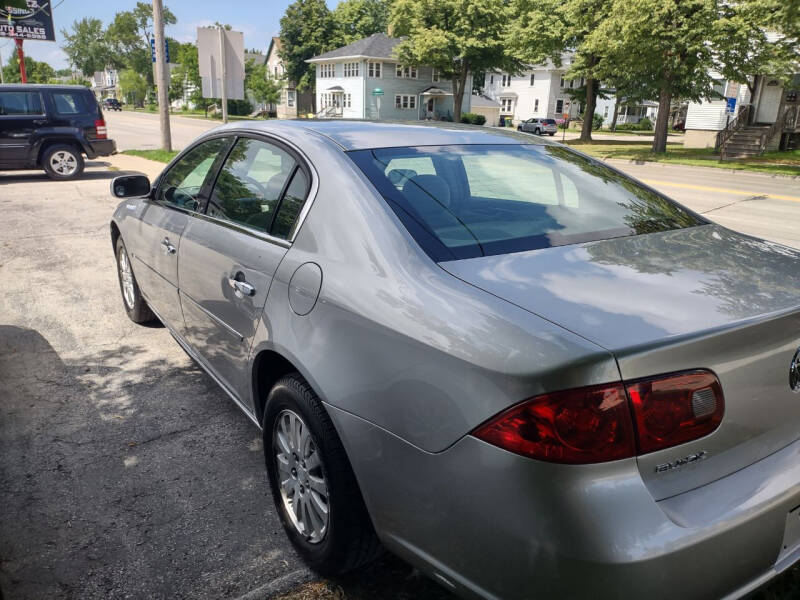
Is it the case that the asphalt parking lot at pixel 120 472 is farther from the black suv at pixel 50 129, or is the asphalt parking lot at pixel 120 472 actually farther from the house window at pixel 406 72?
the house window at pixel 406 72

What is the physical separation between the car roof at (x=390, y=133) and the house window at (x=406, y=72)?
59038mm

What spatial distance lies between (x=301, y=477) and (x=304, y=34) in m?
79.9

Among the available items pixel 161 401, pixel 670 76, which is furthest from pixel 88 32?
pixel 161 401

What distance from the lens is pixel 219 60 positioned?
15398mm

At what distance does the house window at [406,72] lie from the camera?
59688 mm

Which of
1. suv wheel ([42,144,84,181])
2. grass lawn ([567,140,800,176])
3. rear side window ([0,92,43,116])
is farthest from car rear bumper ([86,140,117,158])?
grass lawn ([567,140,800,176])

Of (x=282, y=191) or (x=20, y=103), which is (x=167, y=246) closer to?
(x=282, y=191)

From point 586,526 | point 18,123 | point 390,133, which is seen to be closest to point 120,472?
point 390,133

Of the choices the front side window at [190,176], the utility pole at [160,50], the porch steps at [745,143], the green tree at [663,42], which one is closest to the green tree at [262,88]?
the green tree at [663,42]

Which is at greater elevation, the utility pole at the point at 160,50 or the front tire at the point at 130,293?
the utility pole at the point at 160,50

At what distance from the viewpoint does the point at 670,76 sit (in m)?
26.6

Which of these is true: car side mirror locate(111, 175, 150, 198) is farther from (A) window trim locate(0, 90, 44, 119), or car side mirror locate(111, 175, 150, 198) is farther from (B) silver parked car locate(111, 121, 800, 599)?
(A) window trim locate(0, 90, 44, 119)

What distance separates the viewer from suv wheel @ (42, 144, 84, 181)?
47.0 feet

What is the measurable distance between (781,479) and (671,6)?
26460mm
